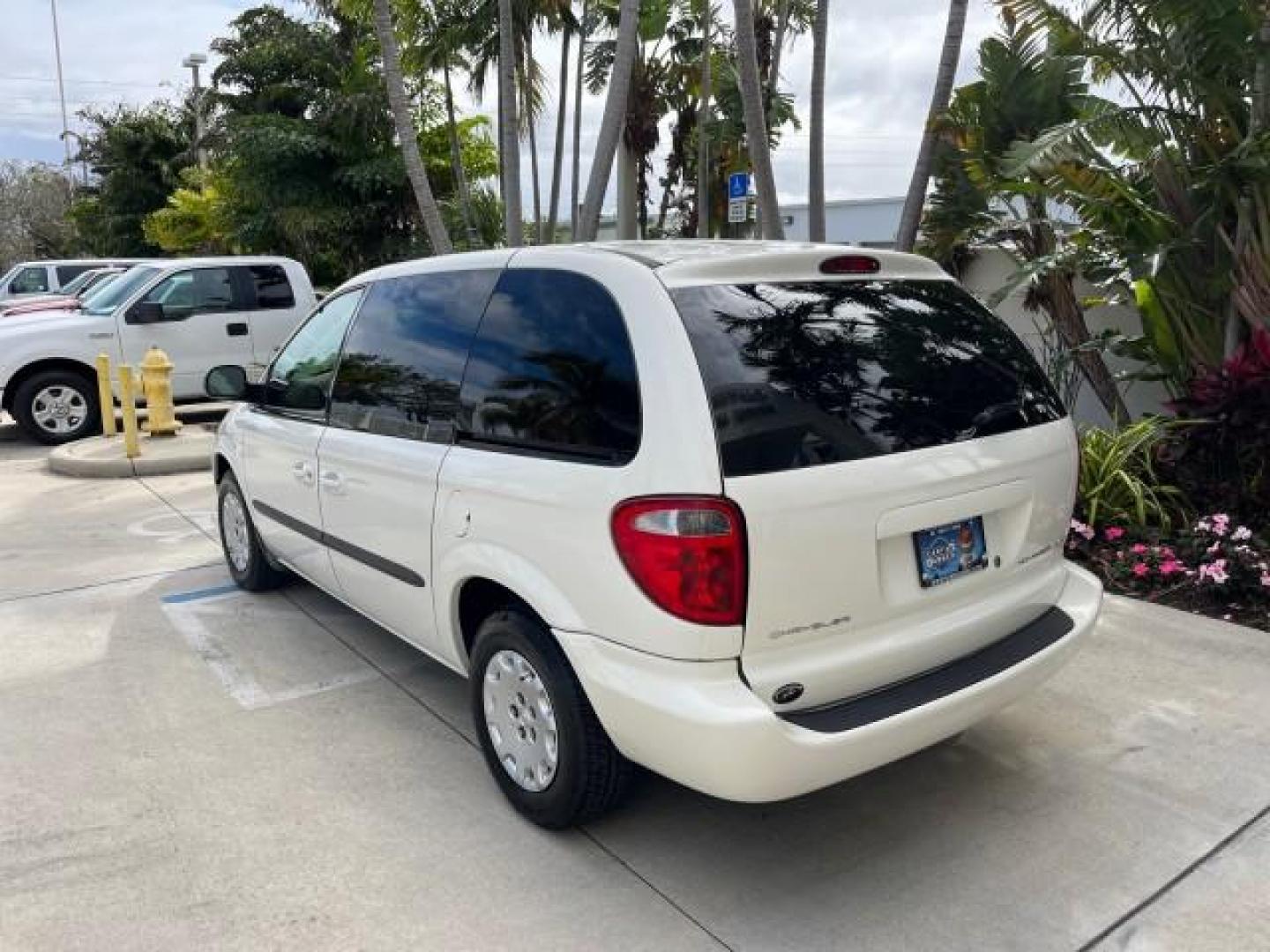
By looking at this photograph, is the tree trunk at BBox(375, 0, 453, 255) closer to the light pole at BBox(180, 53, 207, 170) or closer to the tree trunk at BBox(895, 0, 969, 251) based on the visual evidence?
the tree trunk at BBox(895, 0, 969, 251)

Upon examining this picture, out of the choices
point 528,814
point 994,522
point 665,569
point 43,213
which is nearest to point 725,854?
point 528,814

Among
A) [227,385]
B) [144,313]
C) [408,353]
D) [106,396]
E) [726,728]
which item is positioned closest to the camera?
[726,728]

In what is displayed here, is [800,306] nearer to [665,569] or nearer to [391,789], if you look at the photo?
[665,569]

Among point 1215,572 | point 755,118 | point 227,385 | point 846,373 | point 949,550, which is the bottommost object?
point 1215,572

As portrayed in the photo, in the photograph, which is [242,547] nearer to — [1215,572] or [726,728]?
[726,728]

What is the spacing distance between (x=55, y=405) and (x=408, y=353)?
8711 millimetres

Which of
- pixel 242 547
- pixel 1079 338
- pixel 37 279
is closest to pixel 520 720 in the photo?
pixel 242 547

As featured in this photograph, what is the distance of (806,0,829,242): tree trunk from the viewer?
28.8 feet

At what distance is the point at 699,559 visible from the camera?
7.93 feet

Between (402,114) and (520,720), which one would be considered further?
(402,114)

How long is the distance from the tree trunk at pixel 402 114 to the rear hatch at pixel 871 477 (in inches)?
325

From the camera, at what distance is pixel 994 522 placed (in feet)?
9.69

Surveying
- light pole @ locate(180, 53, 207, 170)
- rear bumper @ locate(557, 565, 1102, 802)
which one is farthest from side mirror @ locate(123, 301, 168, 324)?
light pole @ locate(180, 53, 207, 170)

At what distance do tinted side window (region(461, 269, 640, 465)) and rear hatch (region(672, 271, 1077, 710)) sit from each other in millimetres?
250
